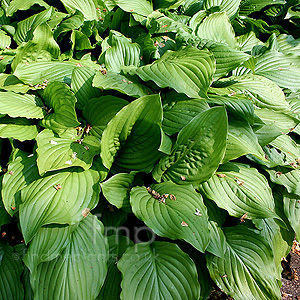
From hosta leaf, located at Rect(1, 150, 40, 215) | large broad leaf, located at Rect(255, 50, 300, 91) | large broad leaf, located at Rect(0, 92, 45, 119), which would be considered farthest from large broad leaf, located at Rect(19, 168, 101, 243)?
large broad leaf, located at Rect(255, 50, 300, 91)

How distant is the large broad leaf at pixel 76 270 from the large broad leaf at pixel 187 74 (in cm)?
112

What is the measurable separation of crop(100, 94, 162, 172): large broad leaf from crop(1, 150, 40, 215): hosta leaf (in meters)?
0.57

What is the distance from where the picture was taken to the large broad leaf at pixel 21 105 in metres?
2.11

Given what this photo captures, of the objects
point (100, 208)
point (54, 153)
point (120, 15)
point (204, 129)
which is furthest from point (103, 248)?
point (120, 15)

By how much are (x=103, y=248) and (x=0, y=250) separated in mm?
829

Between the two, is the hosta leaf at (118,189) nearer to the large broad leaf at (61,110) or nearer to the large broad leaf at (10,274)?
the large broad leaf at (61,110)

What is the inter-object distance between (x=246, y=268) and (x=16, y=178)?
1723mm

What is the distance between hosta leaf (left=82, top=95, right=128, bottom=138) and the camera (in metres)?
2.20

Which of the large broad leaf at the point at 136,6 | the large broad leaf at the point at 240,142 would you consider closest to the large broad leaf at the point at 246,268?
the large broad leaf at the point at 240,142

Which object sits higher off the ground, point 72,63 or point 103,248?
point 72,63

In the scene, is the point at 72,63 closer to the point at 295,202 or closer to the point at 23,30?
the point at 23,30

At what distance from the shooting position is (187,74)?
2.13 metres

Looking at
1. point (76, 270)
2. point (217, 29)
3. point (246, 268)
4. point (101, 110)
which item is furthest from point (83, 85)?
point (246, 268)

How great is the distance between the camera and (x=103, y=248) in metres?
1.84
